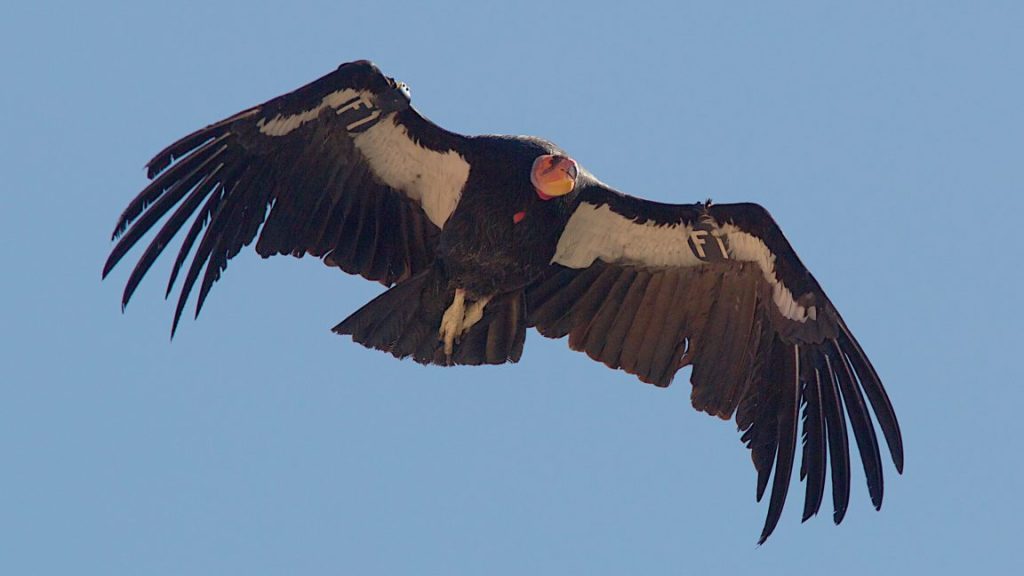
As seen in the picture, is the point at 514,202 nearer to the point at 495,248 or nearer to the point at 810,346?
the point at 495,248

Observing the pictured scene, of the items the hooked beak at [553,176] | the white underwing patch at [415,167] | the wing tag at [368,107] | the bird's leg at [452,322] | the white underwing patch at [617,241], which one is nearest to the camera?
the hooked beak at [553,176]

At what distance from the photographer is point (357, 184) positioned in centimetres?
1321

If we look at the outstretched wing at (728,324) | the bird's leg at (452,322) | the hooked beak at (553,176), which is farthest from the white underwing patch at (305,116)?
the outstretched wing at (728,324)

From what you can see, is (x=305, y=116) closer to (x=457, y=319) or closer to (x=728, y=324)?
(x=457, y=319)

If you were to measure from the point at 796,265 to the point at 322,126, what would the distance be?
3.16 m

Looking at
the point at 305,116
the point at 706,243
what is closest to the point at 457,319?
the point at 305,116

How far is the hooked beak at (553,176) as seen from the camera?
12.7 meters

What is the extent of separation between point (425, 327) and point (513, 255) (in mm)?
724

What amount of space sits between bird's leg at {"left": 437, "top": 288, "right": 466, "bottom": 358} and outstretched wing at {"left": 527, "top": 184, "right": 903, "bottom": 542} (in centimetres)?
64

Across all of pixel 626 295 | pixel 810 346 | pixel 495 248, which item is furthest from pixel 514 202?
pixel 810 346

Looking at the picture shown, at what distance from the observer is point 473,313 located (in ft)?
42.6

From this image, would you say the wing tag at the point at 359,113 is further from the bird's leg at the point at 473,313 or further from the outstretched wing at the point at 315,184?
the bird's leg at the point at 473,313

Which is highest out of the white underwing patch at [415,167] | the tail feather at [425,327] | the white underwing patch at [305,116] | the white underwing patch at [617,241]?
the white underwing patch at [305,116]

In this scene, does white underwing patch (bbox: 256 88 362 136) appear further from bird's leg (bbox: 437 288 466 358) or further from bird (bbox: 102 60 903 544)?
bird's leg (bbox: 437 288 466 358)
